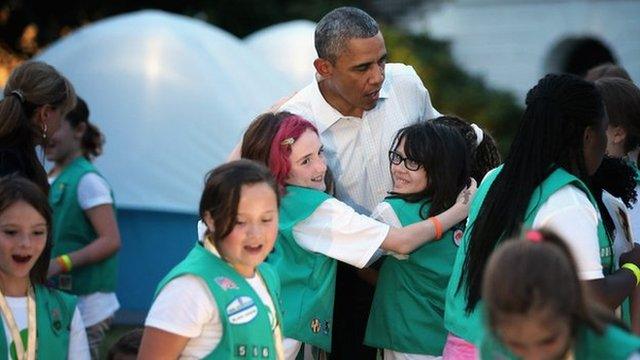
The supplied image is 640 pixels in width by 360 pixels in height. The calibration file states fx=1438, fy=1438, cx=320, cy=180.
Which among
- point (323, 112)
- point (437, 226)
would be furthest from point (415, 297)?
point (323, 112)

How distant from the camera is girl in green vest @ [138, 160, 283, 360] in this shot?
13.4ft

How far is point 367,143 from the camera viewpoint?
5.46 meters

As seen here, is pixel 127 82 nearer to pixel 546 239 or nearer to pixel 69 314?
pixel 69 314

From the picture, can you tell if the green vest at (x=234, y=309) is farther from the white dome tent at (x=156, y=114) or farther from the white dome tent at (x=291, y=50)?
the white dome tent at (x=291, y=50)


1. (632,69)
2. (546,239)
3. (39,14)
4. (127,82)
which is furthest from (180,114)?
(632,69)

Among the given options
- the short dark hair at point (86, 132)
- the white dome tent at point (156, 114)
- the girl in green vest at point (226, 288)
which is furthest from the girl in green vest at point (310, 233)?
the white dome tent at point (156, 114)

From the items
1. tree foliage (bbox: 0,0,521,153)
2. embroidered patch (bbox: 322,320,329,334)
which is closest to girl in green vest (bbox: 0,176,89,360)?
embroidered patch (bbox: 322,320,329,334)

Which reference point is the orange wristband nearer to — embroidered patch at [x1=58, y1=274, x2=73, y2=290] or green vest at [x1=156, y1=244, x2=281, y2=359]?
green vest at [x1=156, y1=244, x2=281, y2=359]

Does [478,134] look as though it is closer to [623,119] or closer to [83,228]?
[623,119]

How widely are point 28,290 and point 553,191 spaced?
1.96m

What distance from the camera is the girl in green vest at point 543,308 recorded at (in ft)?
10.7

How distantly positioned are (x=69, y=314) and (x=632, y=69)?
702 inches

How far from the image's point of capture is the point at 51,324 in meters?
5.00

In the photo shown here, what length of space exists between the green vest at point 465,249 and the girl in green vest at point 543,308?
76cm
